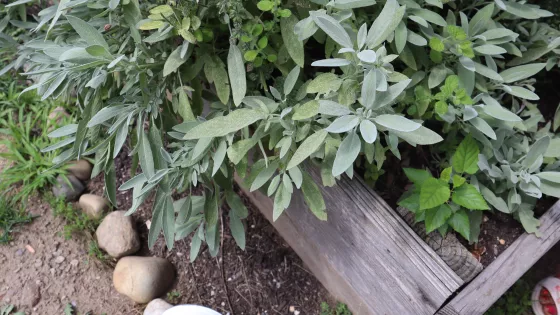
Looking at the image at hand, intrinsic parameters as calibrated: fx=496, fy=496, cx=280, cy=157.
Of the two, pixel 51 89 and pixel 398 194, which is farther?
pixel 398 194

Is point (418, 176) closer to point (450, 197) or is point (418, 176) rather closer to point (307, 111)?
point (450, 197)

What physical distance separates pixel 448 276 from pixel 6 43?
1484 mm

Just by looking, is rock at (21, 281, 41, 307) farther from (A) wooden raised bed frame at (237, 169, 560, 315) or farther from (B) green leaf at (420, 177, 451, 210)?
(B) green leaf at (420, 177, 451, 210)

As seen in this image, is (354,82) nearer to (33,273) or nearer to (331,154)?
(331,154)

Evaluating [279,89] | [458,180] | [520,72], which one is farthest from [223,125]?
[520,72]

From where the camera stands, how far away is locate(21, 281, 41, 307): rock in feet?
5.98

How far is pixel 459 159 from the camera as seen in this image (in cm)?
130

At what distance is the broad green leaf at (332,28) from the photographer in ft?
3.26

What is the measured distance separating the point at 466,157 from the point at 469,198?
4.4 inches

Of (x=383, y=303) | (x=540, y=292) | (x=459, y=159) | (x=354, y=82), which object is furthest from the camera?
(x=540, y=292)

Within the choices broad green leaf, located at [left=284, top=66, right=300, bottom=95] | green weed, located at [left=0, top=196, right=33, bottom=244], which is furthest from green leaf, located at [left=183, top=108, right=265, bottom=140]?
green weed, located at [left=0, top=196, right=33, bottom=244]

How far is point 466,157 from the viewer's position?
130cm

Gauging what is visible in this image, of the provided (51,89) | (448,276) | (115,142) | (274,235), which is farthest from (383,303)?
(51,89)

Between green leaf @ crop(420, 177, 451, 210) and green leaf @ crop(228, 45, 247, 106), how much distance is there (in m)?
0.52
